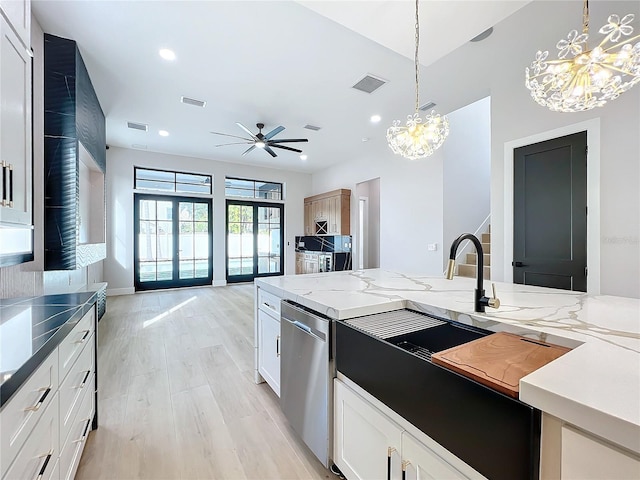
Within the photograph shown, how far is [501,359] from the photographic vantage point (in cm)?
92

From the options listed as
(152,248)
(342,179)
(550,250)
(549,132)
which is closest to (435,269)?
(550,250)

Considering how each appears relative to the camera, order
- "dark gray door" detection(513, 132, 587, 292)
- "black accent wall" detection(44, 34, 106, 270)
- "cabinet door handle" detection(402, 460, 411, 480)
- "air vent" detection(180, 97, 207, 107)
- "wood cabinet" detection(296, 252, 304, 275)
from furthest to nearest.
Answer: "wood cabinet" detection(296, 252, 304, 275) < "air vent" detection(180, 97, 207, 107) < "dark gray door" detection(513, 132, 587, 292) < "black accent wall" detection(44, 34, 106, 270) < "cabinet door handle" detection(402, 460, 411, 480)

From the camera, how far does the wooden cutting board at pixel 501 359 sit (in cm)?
79

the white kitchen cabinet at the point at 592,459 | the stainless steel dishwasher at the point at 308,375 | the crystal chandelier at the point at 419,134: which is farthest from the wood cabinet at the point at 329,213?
the white kitchen cabinet at the point at 592,459

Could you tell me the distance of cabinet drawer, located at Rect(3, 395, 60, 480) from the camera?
855 millimetres

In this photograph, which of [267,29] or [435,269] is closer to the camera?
[267,29]

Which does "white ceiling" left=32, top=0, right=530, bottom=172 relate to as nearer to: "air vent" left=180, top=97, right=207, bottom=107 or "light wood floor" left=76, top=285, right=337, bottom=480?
"air vent" left=180, top=97, right=207, bottom=107

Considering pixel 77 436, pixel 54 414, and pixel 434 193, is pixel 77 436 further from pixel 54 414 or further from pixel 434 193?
pixel 434 193

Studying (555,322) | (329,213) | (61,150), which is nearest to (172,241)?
(329,213)

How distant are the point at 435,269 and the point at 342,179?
3.49 meters

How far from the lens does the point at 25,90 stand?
66.6 inches

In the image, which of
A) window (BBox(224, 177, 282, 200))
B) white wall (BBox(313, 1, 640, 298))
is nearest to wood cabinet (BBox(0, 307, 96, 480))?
white wall (BBox(313, 1, 640, 298))

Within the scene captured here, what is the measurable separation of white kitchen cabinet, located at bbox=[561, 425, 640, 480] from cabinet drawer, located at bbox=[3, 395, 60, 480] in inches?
55.6

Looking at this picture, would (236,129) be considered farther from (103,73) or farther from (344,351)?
(344,351)
